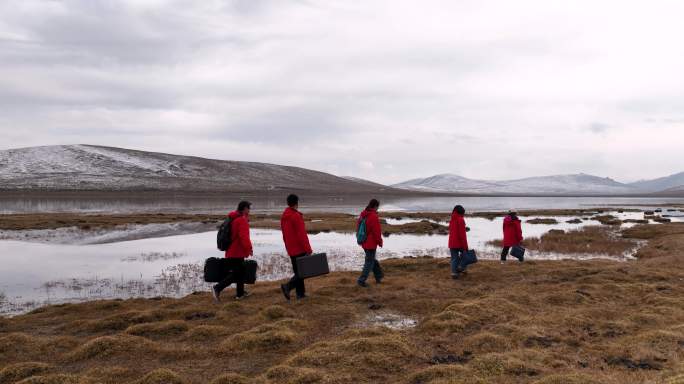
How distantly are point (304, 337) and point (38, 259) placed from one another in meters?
20.0

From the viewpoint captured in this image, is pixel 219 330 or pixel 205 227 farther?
pixel 205 227

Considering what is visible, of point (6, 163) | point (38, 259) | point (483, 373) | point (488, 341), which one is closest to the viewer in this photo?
point (483, 373)

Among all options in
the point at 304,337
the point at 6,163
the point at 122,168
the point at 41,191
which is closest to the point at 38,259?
the point at 304,337

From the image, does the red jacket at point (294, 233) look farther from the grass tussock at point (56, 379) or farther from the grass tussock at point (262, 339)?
the grass tussock at point (56, 379)

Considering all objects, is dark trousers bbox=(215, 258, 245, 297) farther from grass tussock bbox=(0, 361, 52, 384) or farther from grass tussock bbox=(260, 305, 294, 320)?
grass tussock bbox=(0, 361, 52, 384)

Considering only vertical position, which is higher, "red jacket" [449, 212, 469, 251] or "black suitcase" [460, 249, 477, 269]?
"red jacket" [449, 212, 469, 251]

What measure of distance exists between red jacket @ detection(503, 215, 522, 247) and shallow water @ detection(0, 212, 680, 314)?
16.4 ft

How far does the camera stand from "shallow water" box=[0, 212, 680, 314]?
55.8 ft

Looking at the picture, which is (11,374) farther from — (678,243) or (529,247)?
(678,243)

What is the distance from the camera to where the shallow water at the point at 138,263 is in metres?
17.0

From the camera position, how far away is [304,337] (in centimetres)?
1054

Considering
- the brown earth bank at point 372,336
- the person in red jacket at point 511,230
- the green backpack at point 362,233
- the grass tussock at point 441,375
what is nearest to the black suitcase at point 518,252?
the person in red jacket at point 511,230

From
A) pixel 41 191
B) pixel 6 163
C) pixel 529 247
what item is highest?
pixel 6 163

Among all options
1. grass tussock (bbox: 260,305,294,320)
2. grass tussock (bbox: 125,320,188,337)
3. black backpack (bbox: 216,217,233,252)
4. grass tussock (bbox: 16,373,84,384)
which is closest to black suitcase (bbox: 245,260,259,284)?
black backpack (bbox: 216,217,233,252)
